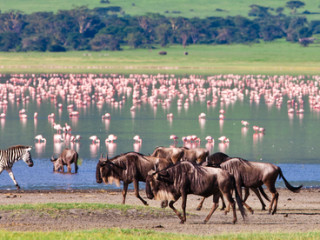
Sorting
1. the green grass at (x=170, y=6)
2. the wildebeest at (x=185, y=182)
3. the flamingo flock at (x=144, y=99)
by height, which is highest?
the green grass at (x=170, y=6)

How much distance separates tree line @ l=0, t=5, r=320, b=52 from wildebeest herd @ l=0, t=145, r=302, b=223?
110 m

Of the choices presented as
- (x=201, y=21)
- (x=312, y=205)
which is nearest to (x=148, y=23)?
(x=201, y=21)

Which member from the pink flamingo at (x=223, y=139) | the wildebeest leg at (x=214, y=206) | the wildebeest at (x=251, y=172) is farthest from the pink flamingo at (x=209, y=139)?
the wildebeest leg at (x=214, y=206)

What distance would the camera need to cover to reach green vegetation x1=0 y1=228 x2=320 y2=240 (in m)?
11.5

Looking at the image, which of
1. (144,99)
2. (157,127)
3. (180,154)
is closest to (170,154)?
(180,154)

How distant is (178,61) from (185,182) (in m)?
95.9

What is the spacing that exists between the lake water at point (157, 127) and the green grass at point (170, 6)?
387 ft

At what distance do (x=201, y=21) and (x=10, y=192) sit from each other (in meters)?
132

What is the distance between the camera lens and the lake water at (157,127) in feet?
77.2

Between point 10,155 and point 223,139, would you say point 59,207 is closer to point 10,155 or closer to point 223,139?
point 10,155

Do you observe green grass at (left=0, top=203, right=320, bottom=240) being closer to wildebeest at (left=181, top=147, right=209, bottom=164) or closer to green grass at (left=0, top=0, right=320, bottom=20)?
wildebeest at (left=181, top=147, right=209, bottom=164)

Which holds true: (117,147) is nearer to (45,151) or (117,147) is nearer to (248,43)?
(45,151)

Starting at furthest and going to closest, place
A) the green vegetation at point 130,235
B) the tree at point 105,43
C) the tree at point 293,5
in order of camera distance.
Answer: the tree at point 293,5
the tree at point 105,43
the green vegetation at point 130,235

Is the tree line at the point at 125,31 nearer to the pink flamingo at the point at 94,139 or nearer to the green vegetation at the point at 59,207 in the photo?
the pink flamingo at the point at 94,139
